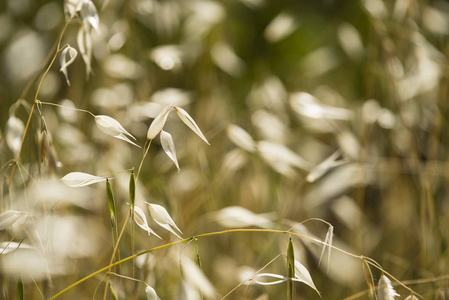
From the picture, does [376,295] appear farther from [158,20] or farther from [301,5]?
[301,5]

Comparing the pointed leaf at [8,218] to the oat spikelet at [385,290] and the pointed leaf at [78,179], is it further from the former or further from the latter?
the oat spikelet at [385,290]

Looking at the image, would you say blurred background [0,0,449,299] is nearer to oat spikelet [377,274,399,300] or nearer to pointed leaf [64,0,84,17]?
pointed leaf [64,0,84,17]

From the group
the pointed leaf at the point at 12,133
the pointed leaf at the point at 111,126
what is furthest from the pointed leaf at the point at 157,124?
the pointed leaf at the point at 12,133

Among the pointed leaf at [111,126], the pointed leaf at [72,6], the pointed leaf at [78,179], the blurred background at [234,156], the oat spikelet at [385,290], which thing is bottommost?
the blurred background at [234,156]

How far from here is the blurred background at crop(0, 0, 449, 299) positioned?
1.84 feet

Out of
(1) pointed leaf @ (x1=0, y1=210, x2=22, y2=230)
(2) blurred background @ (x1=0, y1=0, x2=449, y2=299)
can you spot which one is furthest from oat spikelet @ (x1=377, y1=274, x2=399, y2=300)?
(1) pointed leaf @ (x1=0, y1=210, x2=22, y2=230)

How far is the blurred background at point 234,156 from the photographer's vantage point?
56 cm

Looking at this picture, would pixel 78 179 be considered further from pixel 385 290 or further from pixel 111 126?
pixel 385 290

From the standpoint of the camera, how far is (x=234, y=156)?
25.1 inches

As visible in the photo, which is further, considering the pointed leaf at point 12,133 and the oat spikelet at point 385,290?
the pointed leaf at point 12,133

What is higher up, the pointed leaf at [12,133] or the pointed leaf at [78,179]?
the pointed leaf at [78,179]

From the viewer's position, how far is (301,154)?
97 centimetres

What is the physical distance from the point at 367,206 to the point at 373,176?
7cm

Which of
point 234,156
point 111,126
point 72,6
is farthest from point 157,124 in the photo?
point 234,156
